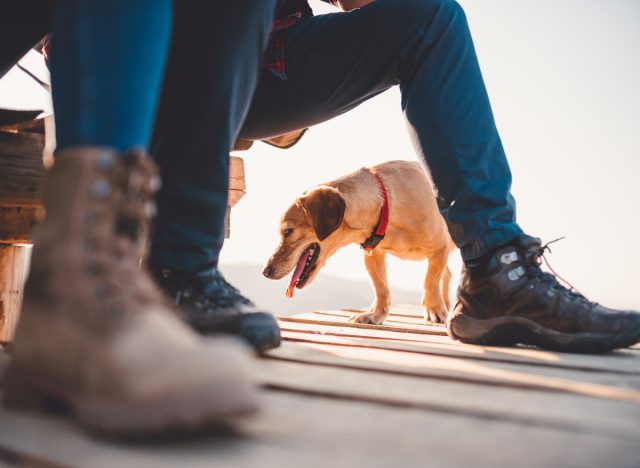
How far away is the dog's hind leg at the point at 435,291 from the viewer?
3062 mm

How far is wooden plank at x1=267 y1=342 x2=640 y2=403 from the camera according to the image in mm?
920

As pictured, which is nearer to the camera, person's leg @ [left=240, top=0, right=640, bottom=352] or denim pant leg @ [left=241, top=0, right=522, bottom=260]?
person's leg @ [left=240, top=0, right=640, bottom=352]

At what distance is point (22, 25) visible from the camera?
1.25 meters

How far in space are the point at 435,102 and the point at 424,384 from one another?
3.34 feet

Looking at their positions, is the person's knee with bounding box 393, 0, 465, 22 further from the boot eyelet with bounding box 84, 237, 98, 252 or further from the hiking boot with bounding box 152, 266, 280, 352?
the boot eyelet with bounding box 84, 237, 98, 252

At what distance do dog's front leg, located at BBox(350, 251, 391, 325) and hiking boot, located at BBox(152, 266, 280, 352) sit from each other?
5.12 ft

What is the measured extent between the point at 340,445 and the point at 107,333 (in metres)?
0.30

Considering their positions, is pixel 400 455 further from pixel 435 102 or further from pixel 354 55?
pixel 354 55

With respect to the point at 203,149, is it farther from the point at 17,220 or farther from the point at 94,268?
the point at 17,220

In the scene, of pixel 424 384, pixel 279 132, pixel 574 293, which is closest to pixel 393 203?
pixel 279 132

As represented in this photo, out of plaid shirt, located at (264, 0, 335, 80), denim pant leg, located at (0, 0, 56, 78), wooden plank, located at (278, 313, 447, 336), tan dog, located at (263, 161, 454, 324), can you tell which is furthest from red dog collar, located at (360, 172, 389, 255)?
denim pant leg, located at (0, 0, 56, 78)

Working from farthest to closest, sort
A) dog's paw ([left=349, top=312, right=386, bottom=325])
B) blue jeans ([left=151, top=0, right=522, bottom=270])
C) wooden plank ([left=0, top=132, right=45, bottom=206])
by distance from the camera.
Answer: dog's paw ([left=349, top=312, right=386, bottom=325]) < wooden plank ([left=0, top=132, right=45, bottom=206]) < blue jeans ([left=151, top=0, right=522, bottom=270])

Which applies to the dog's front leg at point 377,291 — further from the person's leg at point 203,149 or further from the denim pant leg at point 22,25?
the denim pant leg at point 22,25

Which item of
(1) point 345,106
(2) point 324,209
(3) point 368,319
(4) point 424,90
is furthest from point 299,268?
(4) point 424,90
